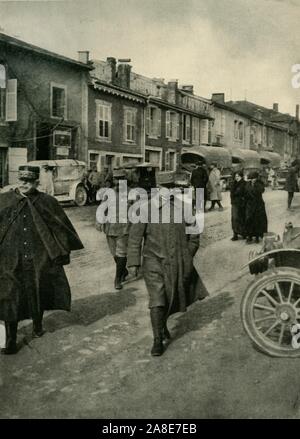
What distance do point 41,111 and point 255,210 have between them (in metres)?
8.06

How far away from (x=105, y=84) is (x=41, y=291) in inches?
412

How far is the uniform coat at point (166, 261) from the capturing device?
3.80m

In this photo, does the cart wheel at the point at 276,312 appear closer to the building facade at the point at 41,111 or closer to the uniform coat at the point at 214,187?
the uniform coat at the point at 214,187

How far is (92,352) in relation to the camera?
374 centimetres

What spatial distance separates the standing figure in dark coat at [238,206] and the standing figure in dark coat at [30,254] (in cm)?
406

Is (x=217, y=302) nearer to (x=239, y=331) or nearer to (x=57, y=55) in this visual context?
(x=239, y=331)

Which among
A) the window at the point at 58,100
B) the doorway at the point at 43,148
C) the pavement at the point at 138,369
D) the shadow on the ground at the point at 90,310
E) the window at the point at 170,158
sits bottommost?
the pavement at the point at 138,369

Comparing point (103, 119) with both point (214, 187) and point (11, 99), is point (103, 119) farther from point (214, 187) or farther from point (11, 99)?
point (214, 187)

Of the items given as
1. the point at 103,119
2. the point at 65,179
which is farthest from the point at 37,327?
the point at 103,119

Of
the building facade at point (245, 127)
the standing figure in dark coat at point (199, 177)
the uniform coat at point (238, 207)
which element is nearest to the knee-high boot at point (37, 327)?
the uniform coat at point (238, 207)

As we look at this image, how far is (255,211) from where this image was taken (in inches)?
313

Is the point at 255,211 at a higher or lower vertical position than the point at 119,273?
higher

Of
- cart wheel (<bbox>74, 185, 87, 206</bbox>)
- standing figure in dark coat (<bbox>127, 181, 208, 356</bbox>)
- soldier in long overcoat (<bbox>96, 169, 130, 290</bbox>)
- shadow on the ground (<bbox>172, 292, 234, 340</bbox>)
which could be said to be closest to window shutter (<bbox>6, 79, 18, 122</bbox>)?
cart wheel (<bbox>74, 185, 87, 206</bbox>)
